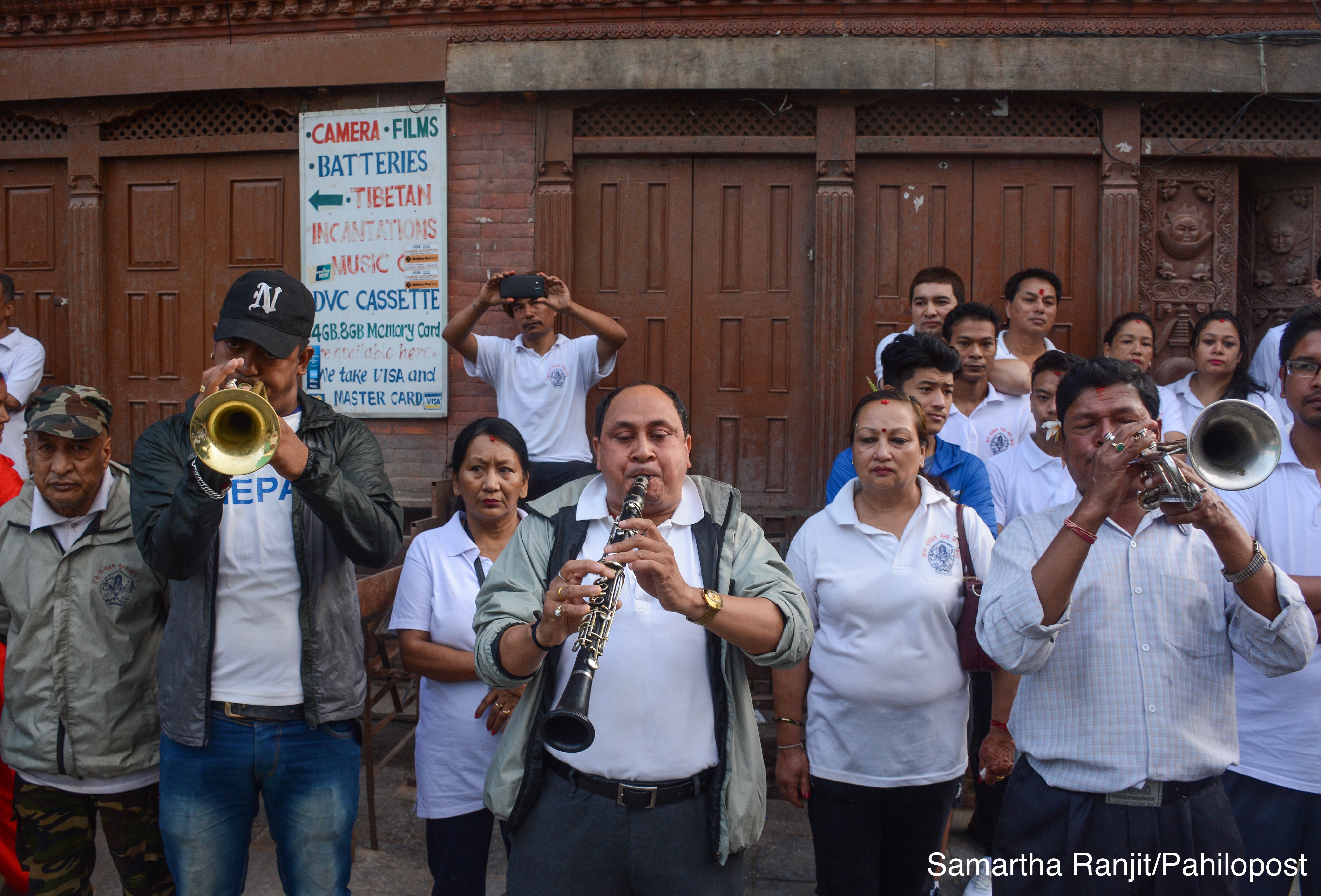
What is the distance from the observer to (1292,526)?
2.71 m

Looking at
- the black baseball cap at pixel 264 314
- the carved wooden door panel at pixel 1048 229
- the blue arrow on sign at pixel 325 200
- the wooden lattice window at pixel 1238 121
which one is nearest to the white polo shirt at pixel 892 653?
the black baseball cap at pixel 264 314

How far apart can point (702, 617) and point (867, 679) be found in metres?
1.08

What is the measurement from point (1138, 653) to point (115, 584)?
10.6 ft

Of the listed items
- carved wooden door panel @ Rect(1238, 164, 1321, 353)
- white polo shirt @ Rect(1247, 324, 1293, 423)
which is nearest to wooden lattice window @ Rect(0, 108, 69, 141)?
white polo shirt @ Rect(1247, 324, 1293, 423)

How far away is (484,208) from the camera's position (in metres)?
6.48

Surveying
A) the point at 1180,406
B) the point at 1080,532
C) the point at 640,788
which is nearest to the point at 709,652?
the point at 640,788

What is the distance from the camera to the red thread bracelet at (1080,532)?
2.14 m

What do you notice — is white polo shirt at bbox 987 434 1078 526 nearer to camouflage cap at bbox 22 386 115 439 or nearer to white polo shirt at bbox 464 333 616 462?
white polo shirt at bbox 464 333 616 462

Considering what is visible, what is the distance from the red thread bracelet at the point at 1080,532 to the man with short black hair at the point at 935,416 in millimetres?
1241

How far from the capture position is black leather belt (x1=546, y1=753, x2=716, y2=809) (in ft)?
6.97

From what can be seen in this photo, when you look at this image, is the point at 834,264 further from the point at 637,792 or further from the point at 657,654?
the point at 637,792

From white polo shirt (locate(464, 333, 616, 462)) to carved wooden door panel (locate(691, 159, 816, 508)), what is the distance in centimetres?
117

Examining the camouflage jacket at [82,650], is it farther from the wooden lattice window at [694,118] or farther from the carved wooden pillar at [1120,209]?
the carved wooden pillar at [1120,209]

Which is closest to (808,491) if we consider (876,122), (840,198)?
(840,198)
